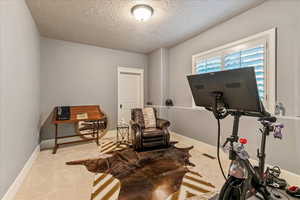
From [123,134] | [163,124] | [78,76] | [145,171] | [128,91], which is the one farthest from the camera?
[128,91]

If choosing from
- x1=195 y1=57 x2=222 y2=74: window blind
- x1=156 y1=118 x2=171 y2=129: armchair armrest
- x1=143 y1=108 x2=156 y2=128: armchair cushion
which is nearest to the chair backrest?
x1=143 y1=108 x2=156 y2=128: armchair cushion

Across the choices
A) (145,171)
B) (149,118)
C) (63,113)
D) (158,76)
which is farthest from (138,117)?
(63,113)

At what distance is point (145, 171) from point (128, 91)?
2942 mm

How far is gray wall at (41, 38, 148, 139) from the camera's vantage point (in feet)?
11.2

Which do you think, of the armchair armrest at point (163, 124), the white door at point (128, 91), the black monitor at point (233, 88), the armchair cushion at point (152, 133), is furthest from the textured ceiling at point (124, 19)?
the armchair cushion at point (152, 133)

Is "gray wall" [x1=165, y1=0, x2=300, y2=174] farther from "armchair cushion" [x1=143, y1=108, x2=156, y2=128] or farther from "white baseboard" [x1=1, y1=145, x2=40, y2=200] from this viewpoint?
"white baseboard" [x1=1, y1=145, x2=40, y2=200]

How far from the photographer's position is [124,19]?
2.60 metres

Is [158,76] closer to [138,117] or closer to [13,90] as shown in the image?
[138,117]

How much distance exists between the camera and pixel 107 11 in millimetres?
2357

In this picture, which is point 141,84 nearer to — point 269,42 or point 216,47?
point 216,47

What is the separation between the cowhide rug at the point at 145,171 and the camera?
1670 millimetres

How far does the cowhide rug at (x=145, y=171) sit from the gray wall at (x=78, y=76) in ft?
5.74

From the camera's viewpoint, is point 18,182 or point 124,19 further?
point 124,19

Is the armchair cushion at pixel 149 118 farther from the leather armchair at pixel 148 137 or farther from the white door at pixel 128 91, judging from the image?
the white door at pixel 128 91
